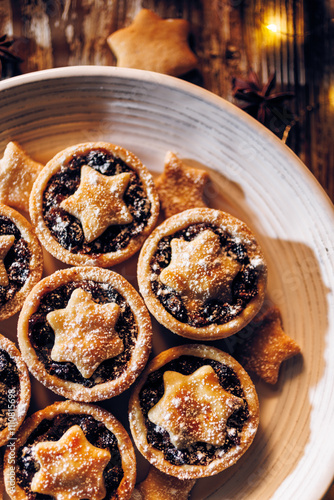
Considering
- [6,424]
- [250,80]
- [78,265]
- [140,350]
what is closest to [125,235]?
[78,265]

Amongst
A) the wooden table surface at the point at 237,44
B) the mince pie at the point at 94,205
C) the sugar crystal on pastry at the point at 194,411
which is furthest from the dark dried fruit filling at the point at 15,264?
the wooden table surface at the point at 237,44

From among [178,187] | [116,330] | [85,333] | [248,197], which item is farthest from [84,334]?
[248,197]

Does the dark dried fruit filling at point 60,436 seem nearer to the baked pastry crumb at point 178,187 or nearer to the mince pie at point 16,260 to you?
the mince pie at point 16,260

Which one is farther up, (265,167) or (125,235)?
(265,167)

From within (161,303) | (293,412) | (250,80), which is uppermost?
(250,80)

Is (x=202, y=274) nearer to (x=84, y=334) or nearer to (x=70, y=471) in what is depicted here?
(x=84, y=334)

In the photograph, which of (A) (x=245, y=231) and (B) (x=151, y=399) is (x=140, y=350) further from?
(A) (x=245, y=231)
